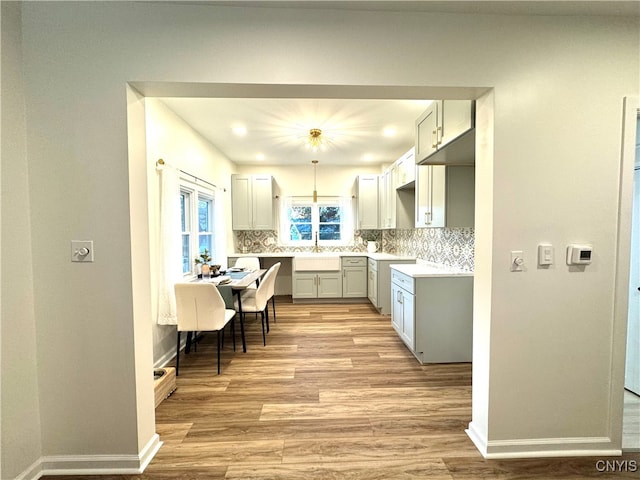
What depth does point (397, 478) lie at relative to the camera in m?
1.40

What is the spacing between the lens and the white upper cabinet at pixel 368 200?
5.00m

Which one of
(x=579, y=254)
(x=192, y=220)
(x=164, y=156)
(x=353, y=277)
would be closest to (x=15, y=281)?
(x=164, y=156)

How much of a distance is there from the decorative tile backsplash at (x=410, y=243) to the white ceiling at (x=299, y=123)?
140 cm

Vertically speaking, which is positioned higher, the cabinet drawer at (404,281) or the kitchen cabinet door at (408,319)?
the cabinet drawer at (404,281)

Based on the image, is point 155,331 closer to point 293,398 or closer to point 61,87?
point 293,398

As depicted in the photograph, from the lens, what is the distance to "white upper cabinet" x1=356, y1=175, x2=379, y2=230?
5.00 metres

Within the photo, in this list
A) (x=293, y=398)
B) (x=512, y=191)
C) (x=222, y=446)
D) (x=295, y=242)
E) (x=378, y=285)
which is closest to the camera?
(x=512, y=191)

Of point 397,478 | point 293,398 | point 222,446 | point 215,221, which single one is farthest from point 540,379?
point 215,221

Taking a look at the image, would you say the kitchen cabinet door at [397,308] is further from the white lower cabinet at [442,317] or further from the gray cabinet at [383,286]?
the gray cabinet at [383,286]

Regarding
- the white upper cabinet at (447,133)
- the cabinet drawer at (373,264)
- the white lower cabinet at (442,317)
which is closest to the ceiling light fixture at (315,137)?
the white upper cabinet at (447,133)

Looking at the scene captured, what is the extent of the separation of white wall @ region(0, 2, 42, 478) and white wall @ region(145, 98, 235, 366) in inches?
39.2

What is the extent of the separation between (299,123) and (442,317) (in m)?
2.67

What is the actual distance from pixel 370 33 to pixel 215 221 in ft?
11.6

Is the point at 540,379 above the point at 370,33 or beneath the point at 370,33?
beneath
